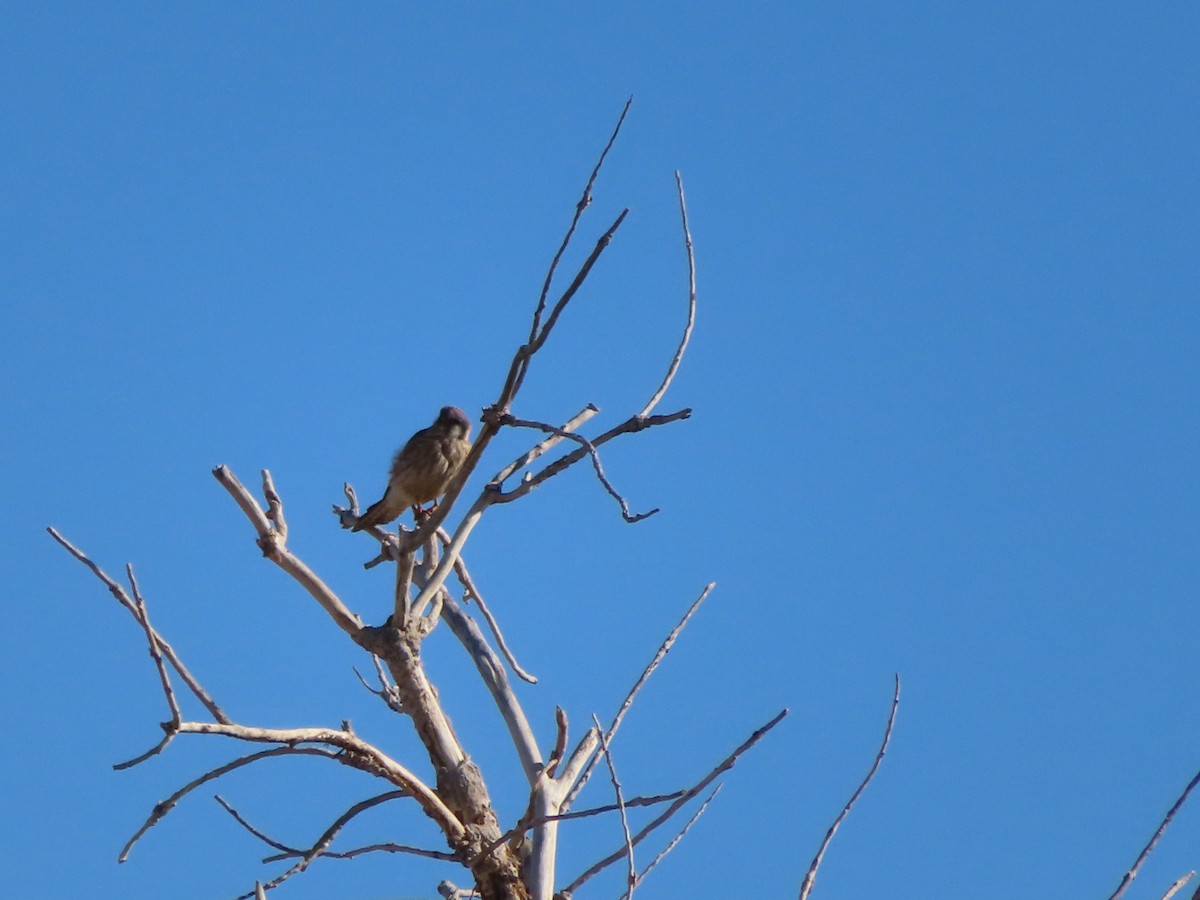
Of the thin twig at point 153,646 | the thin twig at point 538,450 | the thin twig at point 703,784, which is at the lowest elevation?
the thin twig at point 703,784

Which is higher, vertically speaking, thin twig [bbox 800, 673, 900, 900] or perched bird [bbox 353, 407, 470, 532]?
perched bird [bbox 353, 407, 470, 532]

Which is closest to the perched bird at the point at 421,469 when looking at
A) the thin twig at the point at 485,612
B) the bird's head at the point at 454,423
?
the bird's head at the point at 454,423

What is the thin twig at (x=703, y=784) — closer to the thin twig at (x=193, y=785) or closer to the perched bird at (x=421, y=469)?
the thin twig at (x=193, y=785)

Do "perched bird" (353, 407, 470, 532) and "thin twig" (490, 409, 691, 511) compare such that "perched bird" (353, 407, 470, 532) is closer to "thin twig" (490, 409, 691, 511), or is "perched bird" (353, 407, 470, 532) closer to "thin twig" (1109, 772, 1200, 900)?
"thin twig" (490, 409, 691, 511)

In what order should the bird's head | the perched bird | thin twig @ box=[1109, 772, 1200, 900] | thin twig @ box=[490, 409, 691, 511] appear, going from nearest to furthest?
thin twig @ box=[1109, 772, 1200, 900]
thin twig @ box=[490, 409, 691, 511]
the perched bird
the bird's head

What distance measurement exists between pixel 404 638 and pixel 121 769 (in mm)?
1267

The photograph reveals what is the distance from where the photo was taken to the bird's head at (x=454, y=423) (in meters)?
7.48

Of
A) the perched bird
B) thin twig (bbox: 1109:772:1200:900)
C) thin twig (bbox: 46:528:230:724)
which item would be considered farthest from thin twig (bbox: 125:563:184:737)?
the perched bird

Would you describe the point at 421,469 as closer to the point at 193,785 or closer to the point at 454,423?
the point at 454,423

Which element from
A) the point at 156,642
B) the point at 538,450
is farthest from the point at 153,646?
the point at 538,450

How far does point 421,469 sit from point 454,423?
391mm

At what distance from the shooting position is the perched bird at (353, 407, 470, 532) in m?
7.22

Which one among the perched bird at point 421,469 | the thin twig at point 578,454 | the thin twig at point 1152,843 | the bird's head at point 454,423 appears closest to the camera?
the thin twig at point 1152,843

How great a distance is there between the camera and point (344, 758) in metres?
4.40
